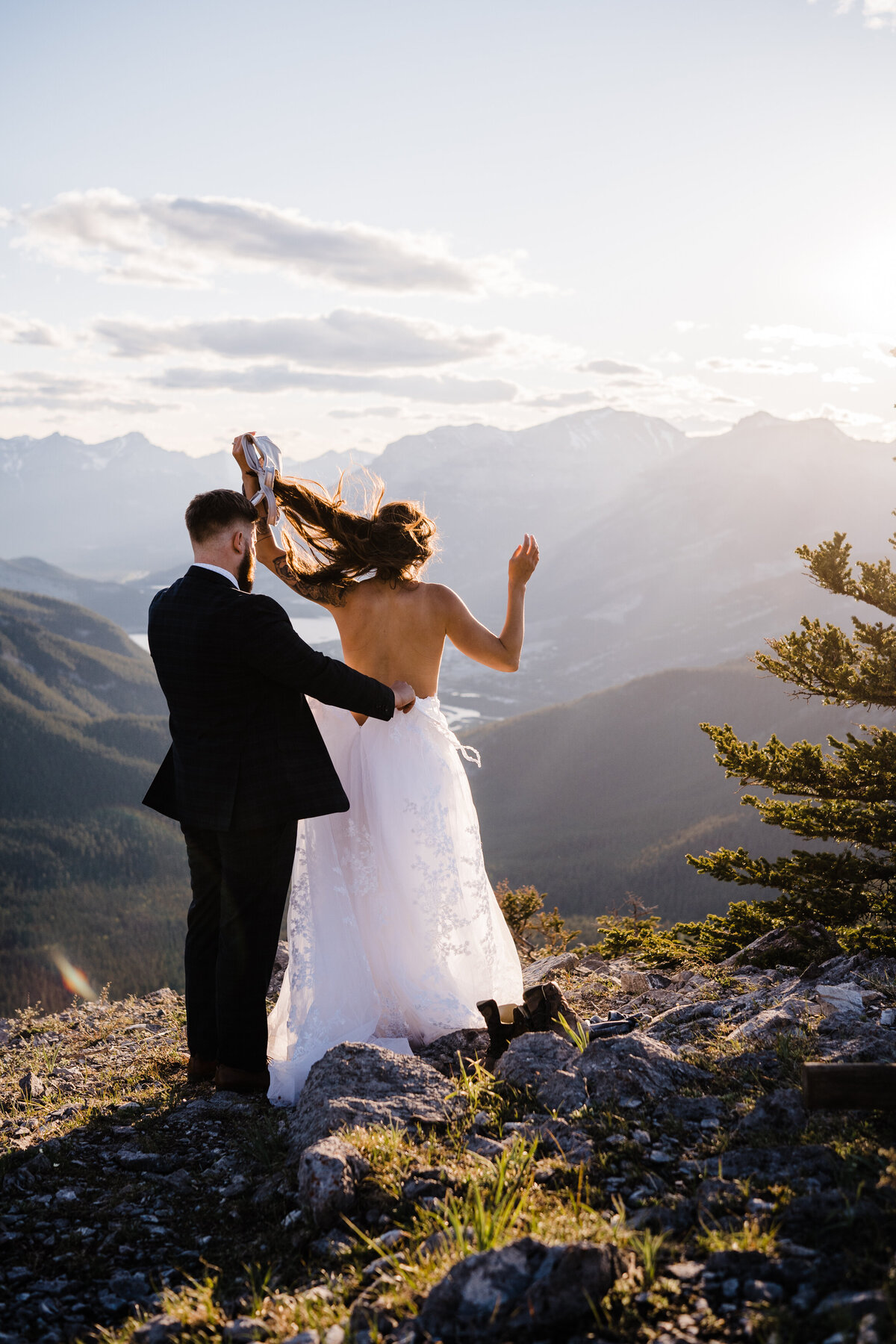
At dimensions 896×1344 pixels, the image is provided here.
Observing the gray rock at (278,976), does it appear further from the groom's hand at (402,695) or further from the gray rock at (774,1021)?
the gray rock at (774,1021)

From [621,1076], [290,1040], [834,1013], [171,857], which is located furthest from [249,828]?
[171,857]

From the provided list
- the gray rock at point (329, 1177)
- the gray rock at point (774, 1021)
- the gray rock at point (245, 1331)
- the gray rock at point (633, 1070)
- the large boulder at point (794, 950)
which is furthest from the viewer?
the large boulder at point (794, 950)

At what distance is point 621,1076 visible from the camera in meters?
3.65

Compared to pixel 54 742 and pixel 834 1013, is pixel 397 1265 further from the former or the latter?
pixel 54 742

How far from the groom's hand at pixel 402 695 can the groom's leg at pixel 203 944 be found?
1225 millimetres

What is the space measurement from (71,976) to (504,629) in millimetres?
107244

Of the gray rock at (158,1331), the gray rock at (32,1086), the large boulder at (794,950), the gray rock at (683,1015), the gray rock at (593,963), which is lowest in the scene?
the gray rock at (593,963)

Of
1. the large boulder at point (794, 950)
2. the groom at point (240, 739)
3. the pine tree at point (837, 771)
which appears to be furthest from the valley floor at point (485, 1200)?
the pine tree at point (837, 771)

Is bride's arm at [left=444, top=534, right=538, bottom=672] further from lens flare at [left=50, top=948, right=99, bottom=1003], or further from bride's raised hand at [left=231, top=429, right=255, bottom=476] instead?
lens flare at [left=50, top=948, right=99, bottom=1003]

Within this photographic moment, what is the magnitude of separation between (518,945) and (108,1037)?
5194mm

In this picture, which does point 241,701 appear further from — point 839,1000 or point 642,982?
point 642,982

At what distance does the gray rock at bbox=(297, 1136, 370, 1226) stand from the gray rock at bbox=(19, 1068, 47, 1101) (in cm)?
297

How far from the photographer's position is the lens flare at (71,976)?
306 feet

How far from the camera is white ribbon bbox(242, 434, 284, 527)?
5.00m
